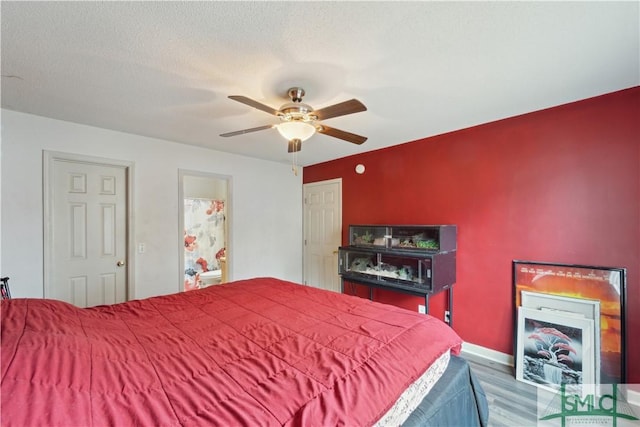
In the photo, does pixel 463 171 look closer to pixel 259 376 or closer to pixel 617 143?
pixel 617 143

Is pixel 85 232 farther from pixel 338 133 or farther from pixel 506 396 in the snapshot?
pixel 506 396

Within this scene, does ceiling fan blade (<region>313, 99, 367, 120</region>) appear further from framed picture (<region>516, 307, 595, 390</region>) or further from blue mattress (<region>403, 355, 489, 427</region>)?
framed picture (<region>516, 307, 595, 390</region>)

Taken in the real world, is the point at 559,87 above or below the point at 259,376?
above

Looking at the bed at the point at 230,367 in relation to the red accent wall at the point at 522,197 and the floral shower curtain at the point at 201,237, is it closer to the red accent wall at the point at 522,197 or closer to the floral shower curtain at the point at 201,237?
the red accent wall at the point at 522,197

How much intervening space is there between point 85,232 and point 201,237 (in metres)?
2.26

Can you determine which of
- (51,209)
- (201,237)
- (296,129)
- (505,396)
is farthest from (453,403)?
(201,237)

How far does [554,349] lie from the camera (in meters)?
2.27

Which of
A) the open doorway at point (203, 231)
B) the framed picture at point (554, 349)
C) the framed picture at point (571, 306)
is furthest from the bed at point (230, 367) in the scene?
the open doorway at point (203, 231)

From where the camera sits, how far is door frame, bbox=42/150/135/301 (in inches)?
98.6

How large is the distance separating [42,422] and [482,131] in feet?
11.3

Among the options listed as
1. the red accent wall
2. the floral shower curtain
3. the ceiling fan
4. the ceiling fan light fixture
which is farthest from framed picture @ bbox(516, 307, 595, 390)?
the floral shower curtain

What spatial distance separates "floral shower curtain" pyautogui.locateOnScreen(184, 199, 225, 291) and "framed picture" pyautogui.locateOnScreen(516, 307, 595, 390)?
15.1 feet

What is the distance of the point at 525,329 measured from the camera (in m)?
2.42

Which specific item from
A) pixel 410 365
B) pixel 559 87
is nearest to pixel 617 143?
pixel 559 87
